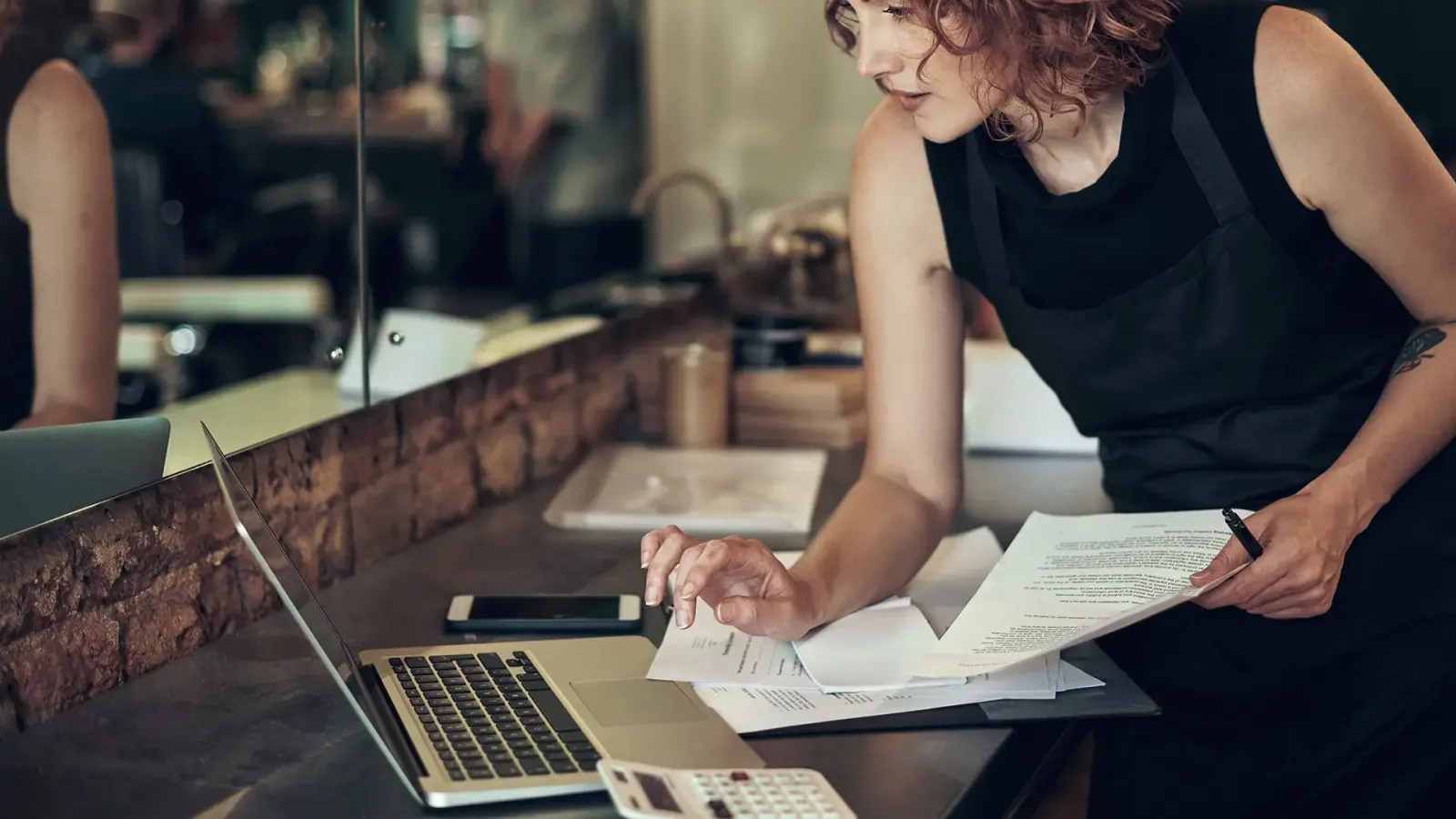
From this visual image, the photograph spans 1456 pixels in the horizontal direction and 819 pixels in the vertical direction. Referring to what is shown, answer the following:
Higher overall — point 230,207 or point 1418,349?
point 1418,349

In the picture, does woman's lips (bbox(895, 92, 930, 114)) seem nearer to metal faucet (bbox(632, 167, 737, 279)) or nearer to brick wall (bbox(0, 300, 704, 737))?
brick wall (bbox(0, 300, 704, 737))

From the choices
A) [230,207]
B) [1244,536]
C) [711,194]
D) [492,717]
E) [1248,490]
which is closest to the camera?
[492,717]

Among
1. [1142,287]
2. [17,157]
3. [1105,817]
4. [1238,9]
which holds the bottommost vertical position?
[1105,817]

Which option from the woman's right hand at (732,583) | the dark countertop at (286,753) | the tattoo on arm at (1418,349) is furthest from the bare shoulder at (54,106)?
the tattoo on arm at (1418,349)

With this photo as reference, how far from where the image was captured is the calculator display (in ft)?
2.80

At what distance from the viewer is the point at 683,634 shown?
1238 millimetres

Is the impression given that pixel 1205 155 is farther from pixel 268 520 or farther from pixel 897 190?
pixel 268 520

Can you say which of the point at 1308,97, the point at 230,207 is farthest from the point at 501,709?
the point at 230,207

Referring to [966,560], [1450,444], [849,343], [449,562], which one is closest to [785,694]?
[966,560]

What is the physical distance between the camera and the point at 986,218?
1354mm

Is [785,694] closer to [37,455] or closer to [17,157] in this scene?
[37,455]

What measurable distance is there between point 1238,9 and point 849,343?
1061 mm

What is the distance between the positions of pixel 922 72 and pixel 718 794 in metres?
0.64

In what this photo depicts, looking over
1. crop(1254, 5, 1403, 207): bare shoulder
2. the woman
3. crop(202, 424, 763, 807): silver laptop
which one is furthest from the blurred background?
crop(1254, 5, 1403, 207): bare shoulder
